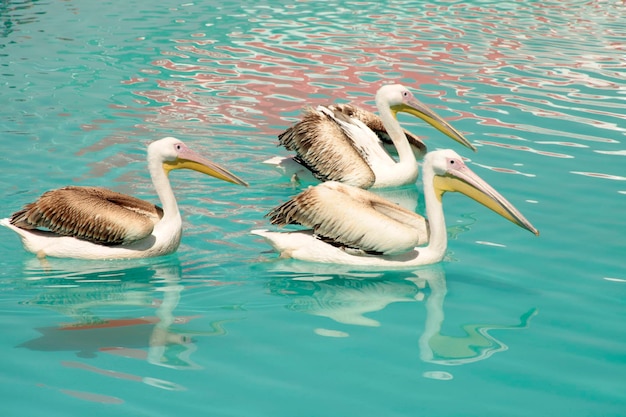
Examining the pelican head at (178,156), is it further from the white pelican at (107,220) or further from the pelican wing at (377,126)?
the pelican wing at (377,126)

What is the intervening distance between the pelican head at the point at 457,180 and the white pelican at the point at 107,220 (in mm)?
1244

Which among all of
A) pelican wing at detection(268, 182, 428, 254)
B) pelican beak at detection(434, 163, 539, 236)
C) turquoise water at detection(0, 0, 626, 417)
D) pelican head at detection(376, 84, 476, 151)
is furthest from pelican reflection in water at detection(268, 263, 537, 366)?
pelican head at detection(376, 84, 476, 151)

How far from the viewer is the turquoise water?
439 cm

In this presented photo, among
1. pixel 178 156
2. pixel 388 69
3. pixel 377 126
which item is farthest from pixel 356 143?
pixel 388 69

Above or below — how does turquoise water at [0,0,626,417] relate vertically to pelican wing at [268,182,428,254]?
below

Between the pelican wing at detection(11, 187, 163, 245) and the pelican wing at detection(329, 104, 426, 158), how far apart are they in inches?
108

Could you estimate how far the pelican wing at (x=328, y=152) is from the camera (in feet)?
24.4

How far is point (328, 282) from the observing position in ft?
19.0

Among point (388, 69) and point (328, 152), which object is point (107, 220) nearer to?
point (328, 152)

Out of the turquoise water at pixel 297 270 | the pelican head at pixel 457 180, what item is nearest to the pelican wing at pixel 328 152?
the turquoise water at pixel 297 270

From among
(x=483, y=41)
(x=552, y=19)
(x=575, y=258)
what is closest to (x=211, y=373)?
(x=575, y=258)

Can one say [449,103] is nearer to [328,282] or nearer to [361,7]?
[328,282]

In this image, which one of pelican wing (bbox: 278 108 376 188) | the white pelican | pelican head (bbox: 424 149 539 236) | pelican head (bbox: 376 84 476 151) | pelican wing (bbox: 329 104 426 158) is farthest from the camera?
pelican wing (bbox: 329 104 426 158)

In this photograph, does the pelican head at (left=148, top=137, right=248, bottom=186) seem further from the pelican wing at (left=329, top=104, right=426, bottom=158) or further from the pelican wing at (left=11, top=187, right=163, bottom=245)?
the pelican wing at (left=329, top=104, right=426, bottom=158)
